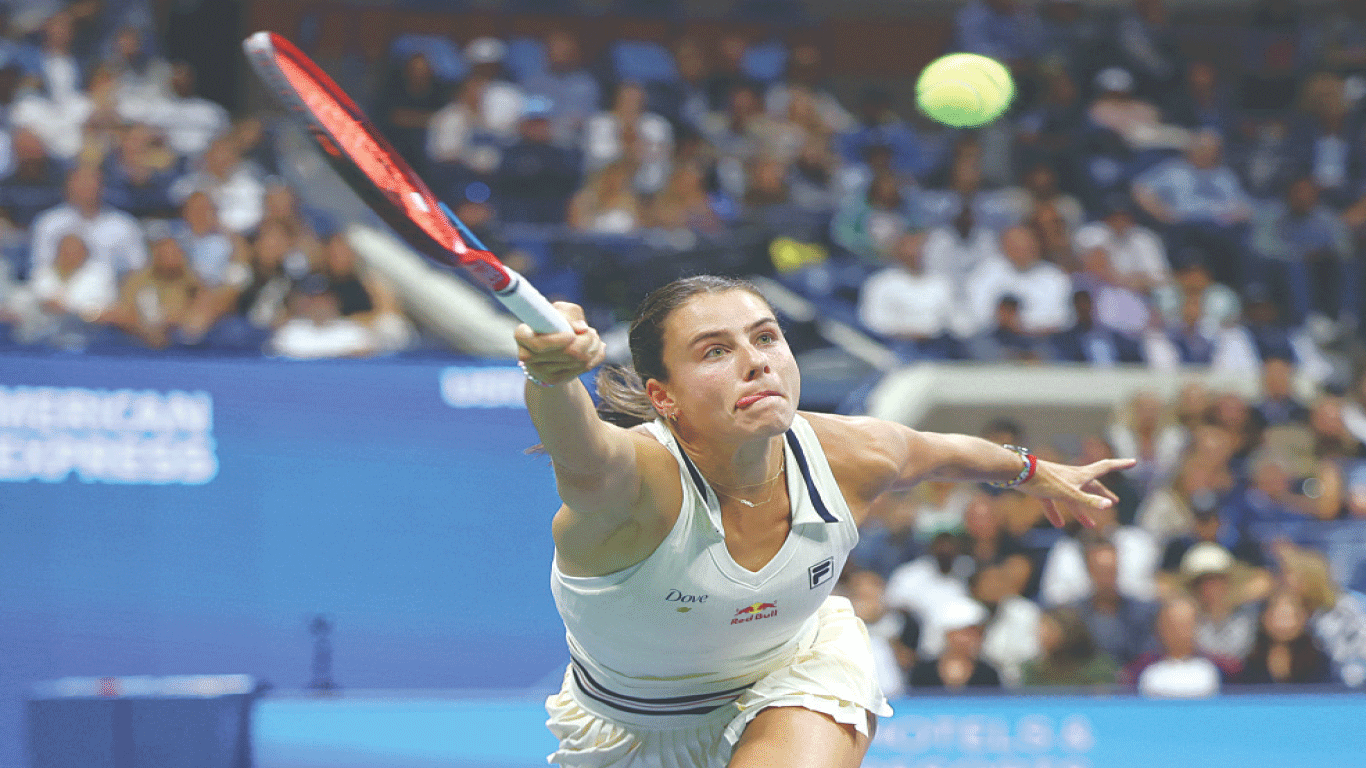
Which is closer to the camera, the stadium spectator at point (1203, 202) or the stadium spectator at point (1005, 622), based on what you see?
the stadium spectator at point (1005, 622)

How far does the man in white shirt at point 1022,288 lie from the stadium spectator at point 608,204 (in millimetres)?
2401

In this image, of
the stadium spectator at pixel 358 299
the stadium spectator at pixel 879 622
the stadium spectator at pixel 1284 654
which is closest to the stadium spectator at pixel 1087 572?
the stadium spectator at pixel 1284 654

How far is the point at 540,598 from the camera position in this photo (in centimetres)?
708

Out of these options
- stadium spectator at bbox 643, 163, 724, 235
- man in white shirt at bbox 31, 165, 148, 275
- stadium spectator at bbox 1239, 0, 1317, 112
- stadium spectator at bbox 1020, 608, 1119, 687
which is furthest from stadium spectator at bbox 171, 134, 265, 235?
stadium spectator at bbox 1239, 0, 1317, 112

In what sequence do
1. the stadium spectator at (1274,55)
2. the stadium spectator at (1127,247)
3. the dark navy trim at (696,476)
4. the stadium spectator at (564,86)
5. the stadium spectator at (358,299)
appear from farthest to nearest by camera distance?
the stadium spectator at (1274,55) → the stadium spectator at (564,86) → the stadium spectator at (1127,247) → the stadium spectator at (358,299) → the dark navy trim at (696,476)

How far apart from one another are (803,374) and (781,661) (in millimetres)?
4924

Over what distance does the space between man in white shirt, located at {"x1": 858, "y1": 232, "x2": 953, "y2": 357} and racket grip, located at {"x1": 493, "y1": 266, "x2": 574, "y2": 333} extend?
7.25 metres

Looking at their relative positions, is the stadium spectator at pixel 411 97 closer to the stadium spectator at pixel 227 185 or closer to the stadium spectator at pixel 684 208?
the stadium spectator at pixel 227 185

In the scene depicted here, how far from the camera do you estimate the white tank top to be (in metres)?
3.18

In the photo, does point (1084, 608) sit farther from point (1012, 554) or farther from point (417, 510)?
point (417, 510)

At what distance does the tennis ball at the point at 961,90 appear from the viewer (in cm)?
Answer: 615

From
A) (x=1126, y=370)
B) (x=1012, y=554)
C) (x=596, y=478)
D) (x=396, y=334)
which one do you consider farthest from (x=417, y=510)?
(x=1126, y=370)

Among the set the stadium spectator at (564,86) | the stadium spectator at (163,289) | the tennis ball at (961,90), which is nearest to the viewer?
the tennis ball at (961,90)

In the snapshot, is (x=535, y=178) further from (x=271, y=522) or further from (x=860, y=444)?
(x=860, y=444)
